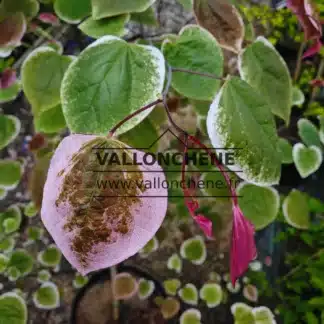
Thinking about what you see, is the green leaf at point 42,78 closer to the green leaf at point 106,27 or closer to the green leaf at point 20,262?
the green leaf at point 106,27

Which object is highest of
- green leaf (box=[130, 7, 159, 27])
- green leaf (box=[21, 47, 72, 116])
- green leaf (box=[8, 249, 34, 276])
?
green leaf (box=[130, 7, 159, 27])

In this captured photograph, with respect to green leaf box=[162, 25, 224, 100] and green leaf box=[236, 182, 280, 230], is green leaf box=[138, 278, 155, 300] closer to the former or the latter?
green leaf box=[236, 182, 280, 230]

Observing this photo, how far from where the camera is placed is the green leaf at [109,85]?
0.38 meters

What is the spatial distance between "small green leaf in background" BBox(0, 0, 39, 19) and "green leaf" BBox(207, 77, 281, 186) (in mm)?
362

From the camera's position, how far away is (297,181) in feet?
3.12

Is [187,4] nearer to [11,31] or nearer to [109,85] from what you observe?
[109,85]

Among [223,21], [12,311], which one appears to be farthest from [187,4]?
[12,311]

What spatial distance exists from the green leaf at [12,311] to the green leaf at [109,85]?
35 centimetres

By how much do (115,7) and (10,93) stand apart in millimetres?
354

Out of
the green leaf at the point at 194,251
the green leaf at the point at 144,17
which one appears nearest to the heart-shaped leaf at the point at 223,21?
the green leaf at the point at 144,17

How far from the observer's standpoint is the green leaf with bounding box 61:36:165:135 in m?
0.38

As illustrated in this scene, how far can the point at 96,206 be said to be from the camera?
322 millimetres

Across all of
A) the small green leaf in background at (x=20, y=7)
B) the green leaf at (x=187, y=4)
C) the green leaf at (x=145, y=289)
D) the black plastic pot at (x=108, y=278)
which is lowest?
the black plastic pot at (x=108, y=278)

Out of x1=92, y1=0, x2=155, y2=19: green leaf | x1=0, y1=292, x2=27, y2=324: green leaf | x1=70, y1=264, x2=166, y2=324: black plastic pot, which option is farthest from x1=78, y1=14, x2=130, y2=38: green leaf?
x1=70, y1=264, x2=166, y2=324: black plastic pot
